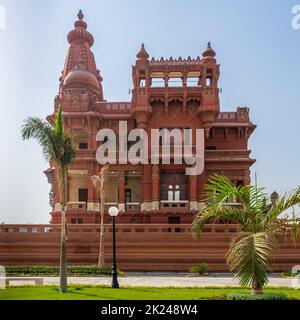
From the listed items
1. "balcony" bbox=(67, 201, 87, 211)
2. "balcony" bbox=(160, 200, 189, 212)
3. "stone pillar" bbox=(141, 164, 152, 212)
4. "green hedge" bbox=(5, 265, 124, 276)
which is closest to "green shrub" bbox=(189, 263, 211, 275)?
"green hedge" bbox=(5, 265, 124, 276)

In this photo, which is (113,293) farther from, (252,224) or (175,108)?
(175,108)

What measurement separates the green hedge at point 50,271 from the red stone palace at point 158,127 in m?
9.89

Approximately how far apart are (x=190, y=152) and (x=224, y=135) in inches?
194

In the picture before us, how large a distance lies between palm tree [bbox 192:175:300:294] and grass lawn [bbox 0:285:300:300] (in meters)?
1.95

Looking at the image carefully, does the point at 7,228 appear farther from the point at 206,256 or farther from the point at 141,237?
the point at 206,256

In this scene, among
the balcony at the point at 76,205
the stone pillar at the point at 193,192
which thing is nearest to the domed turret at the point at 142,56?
the stone pillar at the point at 193,192

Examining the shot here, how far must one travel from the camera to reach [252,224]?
12.1 m

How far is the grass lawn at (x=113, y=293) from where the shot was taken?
13.3m

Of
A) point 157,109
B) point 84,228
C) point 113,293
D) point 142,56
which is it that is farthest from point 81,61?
point 113,293

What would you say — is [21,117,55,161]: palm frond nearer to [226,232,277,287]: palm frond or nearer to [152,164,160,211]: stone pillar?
[226,232,277,287]: palm frond

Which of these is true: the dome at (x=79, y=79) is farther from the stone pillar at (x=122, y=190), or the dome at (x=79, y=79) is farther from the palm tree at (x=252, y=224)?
the palm tree at (x=252, y=224)

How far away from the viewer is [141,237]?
84.1ft
